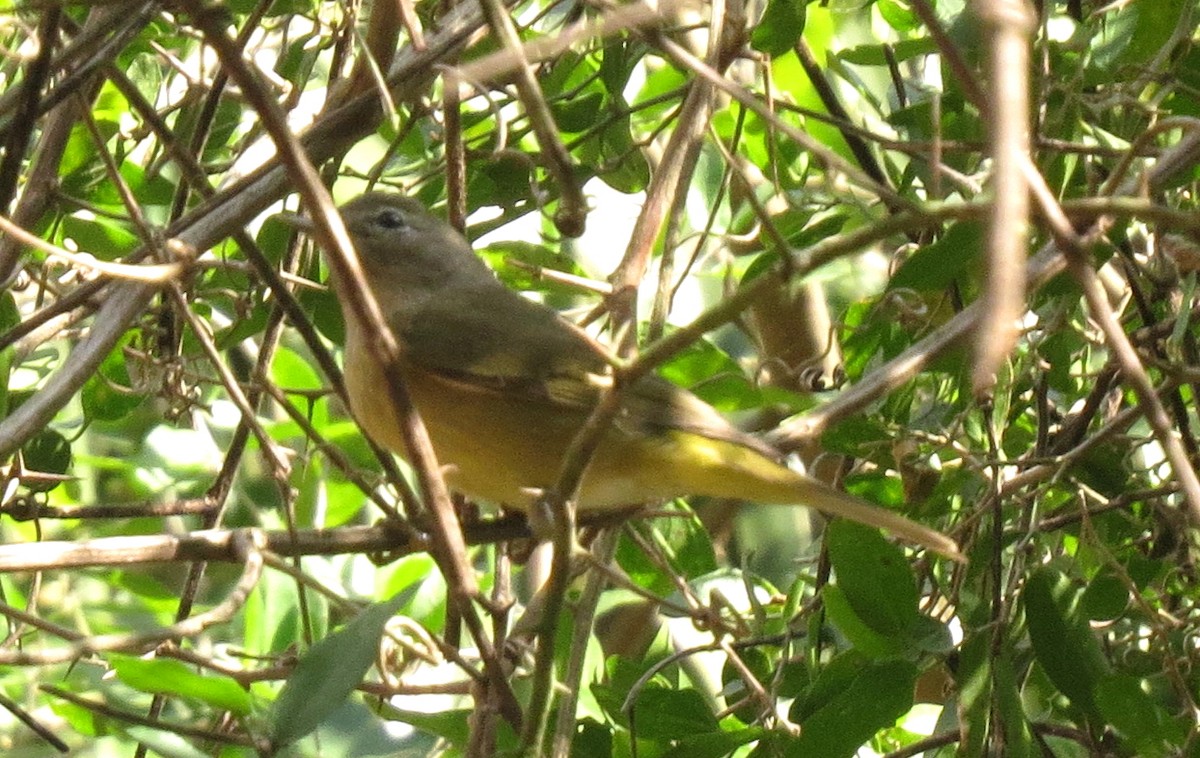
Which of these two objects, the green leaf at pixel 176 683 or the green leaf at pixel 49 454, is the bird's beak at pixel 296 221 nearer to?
→ the green leaf at pixel 49 454

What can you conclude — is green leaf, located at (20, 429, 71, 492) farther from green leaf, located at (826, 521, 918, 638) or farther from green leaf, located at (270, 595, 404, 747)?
green leaf, located at (826, 521, 918, 638)

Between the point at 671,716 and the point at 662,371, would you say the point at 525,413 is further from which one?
the point at 671,716

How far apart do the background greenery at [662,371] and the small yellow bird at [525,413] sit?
0.09 metres

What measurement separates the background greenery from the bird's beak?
10cm

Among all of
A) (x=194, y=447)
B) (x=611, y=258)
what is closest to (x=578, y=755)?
(x=194, y=447)

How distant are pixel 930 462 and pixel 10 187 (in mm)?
1698

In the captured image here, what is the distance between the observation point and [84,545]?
6.34ft

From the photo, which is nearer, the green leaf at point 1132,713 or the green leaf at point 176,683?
the green leaf at point 176,683

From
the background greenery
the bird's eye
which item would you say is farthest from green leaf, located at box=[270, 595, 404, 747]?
the bird's eye

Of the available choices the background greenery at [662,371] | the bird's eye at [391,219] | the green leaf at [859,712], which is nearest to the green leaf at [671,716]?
the background greenery at [662,371]

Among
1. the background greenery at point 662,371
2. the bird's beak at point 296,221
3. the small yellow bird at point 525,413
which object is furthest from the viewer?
the small yellow bird at point 525,413

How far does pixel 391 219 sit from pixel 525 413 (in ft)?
2.05

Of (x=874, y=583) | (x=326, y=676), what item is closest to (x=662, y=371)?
(x=874, y=583)

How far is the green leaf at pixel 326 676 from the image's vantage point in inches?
71.3
